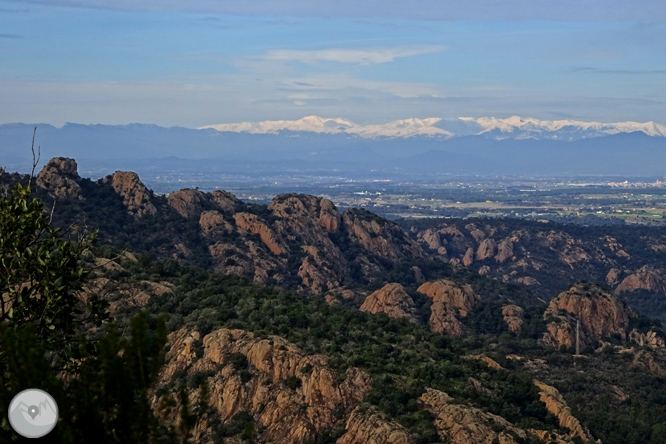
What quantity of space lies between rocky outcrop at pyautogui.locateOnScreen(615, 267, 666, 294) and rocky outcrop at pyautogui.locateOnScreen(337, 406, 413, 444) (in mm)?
91799

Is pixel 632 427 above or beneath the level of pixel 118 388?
beneath

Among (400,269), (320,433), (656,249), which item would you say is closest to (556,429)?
(320,433)

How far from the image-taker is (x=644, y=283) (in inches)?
4542

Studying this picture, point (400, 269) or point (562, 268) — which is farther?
point (562, 268)

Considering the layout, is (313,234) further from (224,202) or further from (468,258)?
(468,258)

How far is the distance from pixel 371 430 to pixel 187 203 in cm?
6904

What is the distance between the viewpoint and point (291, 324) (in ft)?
152

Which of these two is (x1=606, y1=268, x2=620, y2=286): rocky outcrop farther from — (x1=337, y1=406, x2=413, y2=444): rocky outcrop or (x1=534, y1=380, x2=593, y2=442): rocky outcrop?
(x1=337, y1=406, x2=413, y2=444): rocky outcrop

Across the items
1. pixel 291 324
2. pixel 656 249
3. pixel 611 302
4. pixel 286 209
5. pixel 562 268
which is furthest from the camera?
pixel 656 249

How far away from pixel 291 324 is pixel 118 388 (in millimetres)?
34772

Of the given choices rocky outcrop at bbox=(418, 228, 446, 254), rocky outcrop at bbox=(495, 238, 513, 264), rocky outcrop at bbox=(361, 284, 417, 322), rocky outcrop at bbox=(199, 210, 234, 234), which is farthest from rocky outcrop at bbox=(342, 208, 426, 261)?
rocky outcrop at bbox=(418, 228, 446, 254)

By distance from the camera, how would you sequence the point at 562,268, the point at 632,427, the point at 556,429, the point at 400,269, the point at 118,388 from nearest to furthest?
1. the point at 118,388
2. the point at 556,429
3. the point at 632,427
4. the point at 400,269
5. the point at 562,268

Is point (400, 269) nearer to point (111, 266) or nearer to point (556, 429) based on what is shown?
point (111, 266)

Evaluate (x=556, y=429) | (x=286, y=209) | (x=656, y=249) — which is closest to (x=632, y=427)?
(x=556, y=429)
